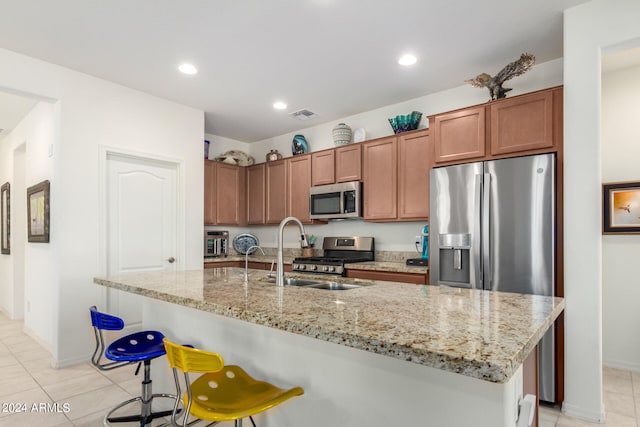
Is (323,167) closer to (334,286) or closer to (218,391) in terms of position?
(334,286)

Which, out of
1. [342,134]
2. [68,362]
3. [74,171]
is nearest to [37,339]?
[68,362]

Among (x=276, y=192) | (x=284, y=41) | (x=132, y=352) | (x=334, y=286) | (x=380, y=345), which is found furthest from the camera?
(x=276, y=192)

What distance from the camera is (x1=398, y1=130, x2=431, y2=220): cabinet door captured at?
359cm

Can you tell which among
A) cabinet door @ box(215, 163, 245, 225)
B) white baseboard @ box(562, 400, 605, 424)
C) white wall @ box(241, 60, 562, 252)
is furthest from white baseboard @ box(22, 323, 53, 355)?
white baseboard @ box(562, 400, 605, 424)

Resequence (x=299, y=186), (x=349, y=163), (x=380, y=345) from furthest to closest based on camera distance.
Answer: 1. (x=299, y=186)
2. (x=349, y=163)
3. (x=380, y=345)

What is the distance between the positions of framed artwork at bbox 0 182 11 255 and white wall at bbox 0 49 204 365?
2061 millimetres

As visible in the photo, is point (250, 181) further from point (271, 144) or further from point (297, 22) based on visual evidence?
point (297, 22)

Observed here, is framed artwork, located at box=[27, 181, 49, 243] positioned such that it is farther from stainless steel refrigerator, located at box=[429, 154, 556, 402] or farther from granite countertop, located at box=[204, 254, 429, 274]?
stainless steel refrigerator, located at box=[429, 154, 556, 402]

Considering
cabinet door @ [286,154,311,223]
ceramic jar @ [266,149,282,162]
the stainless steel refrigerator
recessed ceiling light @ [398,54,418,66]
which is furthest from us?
ceramic jar @ [266,149,282,162]

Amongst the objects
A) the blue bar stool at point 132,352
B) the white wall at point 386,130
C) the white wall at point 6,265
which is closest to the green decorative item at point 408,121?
the white wall at point 386,130

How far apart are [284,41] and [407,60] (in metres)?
1.07

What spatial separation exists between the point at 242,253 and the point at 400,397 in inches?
178

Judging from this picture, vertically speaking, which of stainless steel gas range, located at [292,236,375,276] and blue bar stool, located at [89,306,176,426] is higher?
stainless steel gas range, located at [292,236,375,276]

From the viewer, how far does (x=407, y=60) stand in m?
3.09
